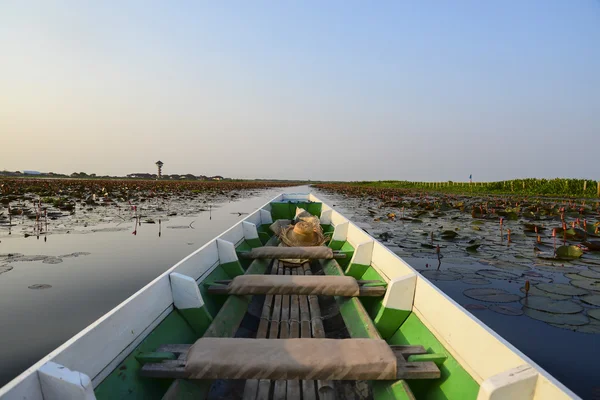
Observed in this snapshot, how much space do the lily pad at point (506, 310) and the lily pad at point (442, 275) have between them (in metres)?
1.06

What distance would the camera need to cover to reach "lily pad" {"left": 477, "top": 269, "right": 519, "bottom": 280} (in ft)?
16.8

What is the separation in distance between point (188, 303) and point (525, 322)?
3.51 meters

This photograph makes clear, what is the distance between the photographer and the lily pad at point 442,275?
5.11 metres

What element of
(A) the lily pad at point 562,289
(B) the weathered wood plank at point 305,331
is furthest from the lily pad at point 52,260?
(A) the lily pad at point 562,289

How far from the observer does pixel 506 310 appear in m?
3.88

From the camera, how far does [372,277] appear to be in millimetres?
3779

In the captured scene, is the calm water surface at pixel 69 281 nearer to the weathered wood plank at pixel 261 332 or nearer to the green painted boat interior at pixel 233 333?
the green painted boat interior at pixel 233 333

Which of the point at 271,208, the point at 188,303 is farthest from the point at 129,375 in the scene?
the point at 271,208

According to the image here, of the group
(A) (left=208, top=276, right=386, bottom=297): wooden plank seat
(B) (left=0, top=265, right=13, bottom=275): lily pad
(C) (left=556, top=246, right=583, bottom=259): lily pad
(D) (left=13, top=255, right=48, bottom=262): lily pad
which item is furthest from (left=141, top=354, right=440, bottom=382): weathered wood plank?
(C) (left=556, top=246, right=583, bottom=259): lily pad

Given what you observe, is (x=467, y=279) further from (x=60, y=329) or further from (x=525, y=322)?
(x=60, y=329)

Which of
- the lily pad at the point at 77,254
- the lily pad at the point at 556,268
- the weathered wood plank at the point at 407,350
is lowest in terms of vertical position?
the lily pad at the point at 77,254

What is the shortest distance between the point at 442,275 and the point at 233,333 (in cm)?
385

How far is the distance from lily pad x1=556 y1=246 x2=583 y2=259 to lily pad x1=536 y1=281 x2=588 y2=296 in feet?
6.38

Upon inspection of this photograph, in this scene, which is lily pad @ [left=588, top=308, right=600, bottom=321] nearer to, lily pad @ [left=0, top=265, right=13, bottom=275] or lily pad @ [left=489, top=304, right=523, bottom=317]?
lily pad @ [left=489, top=304, right=523, bottom=317]
